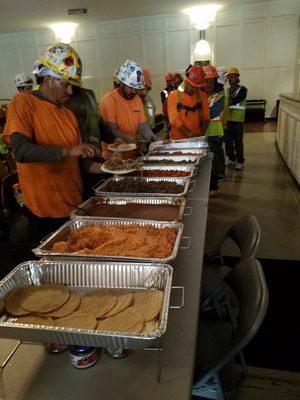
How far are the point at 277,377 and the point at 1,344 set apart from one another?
1.24 meters

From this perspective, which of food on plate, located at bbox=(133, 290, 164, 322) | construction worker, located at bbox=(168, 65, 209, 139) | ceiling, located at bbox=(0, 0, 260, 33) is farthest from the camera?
ceiling, located at bbox=(0, 0, 260, 33)

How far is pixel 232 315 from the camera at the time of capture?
4.00ft

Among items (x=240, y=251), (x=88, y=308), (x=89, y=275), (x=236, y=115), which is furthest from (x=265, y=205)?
(x=88, y=308)

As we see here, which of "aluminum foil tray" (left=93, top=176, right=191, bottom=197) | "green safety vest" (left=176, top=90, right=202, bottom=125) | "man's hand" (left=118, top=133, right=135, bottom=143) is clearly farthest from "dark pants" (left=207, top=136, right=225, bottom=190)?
"aluminum foil tray" (left=93, top=176, right=191, bottom=197)

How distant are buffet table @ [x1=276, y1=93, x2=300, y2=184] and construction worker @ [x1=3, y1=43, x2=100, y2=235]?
117 inches

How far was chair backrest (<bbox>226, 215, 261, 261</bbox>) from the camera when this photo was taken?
1.31 m

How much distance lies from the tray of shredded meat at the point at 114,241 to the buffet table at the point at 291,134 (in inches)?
115

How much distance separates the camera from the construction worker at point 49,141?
1.33m

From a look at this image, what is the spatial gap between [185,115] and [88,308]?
2716 millimetres

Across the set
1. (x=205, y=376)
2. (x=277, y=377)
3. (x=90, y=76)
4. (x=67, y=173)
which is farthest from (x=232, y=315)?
(x=90, y=76)

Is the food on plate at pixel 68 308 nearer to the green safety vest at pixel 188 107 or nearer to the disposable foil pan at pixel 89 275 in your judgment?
the disposable foil pan at pixel 89 275

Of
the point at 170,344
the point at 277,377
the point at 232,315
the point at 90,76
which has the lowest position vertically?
the point at 277,377

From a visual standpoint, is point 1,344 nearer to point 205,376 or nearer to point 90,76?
point 205,376

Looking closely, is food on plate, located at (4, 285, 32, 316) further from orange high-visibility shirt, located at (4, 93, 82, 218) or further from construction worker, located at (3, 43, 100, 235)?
orange high-visibility shirt, located at (4, 93, 82, 218)
